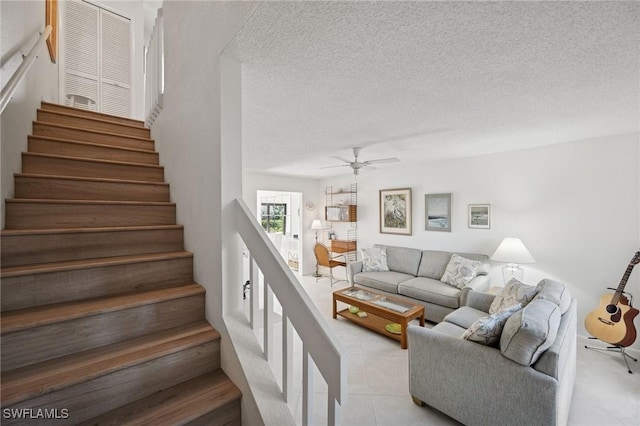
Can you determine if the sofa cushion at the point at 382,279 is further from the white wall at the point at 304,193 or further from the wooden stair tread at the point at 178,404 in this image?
the wooden stair tread at the point at 178,404

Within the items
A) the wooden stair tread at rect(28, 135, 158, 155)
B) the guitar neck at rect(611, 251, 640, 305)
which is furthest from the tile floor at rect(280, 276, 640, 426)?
the wooden stair tread at rect(28, 135, 158, 155)

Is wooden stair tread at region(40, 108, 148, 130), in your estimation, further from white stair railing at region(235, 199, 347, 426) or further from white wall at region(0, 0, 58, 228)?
white stair railing at region(235, 199, 347, 426)

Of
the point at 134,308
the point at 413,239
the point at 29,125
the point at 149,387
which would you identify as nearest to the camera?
the point at 149,387

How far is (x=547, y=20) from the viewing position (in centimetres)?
117

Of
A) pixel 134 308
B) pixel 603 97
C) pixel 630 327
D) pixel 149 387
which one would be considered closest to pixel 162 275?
pixel 134 308

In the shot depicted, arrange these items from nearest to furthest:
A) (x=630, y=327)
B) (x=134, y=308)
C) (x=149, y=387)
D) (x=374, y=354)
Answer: (x=149, y=387), (x=134, y=308), (x=630, y=327), (x=374, y=354)

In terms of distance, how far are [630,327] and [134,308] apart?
4.09 meters

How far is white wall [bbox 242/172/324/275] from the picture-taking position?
554cm

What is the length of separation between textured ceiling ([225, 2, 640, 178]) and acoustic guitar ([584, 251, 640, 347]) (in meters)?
1.67

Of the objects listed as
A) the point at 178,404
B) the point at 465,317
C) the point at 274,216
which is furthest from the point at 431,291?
the point at 274,216

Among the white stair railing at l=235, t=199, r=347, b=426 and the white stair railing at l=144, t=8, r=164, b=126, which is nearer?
the white stair railing at l=235, t=199, r=347, b=426

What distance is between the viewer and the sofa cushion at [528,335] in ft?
5.18

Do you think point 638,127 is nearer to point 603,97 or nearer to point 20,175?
point 603,97

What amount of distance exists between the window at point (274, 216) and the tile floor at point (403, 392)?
452 cm
